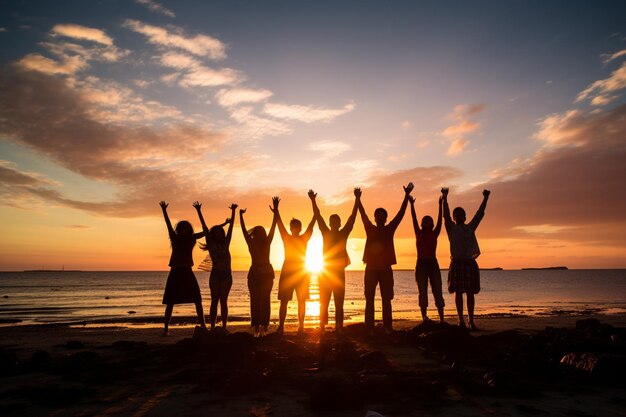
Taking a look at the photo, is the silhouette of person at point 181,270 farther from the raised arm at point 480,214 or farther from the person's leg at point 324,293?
the raised arm at point 480,214

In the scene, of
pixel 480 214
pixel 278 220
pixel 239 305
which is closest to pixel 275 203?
pixel 278 220

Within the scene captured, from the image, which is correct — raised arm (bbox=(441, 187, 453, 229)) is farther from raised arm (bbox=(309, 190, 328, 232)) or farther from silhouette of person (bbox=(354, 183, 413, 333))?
raised arm (bbox=(309, 190, 328, 232))

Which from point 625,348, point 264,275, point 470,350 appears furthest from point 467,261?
point 264,275

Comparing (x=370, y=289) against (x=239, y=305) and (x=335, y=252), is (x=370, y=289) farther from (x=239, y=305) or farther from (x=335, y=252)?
(x=239, y=305)

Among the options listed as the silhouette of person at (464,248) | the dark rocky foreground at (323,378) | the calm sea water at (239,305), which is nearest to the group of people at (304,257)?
the silhouette of person at (464,248)

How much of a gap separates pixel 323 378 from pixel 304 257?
530 cm

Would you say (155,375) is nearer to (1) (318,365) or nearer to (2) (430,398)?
(1) (318,365)

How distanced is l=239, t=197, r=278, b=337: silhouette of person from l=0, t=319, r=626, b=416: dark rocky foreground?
1.47m

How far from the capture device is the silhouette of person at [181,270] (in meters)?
9.83

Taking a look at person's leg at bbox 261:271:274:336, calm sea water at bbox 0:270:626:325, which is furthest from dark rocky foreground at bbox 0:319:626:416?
calm sea water at bbox 0:270:626:325

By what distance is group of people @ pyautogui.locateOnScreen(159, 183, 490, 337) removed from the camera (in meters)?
9.41

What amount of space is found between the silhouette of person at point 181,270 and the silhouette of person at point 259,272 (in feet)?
4.17

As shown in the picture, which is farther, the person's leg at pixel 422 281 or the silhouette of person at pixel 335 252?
the person's leg at pixel 422 281

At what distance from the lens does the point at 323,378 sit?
4.91 meters
